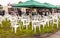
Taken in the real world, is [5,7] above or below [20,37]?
below

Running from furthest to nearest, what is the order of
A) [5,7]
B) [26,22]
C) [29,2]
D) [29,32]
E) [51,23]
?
[5,7] → [29,2] → [51,23] → [26,22] → [29,32]

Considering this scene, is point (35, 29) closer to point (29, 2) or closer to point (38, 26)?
point (38, 26)

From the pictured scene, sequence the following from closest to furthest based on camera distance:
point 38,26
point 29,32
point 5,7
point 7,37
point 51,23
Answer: point 7,37, point 29,32, point 38,26, point 51,23, point 5,7

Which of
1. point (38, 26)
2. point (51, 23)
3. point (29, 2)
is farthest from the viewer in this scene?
point (29, 2)

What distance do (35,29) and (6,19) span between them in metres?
7.43

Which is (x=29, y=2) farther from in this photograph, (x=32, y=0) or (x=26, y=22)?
(x=26, y=22)

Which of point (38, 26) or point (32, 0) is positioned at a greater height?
point (32, 0)

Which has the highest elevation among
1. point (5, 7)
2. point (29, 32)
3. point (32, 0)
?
point (32, 0)

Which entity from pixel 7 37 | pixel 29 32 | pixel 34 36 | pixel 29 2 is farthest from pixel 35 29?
pixel 29 2

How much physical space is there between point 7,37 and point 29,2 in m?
9.37

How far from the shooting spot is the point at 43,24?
1667 centimetres

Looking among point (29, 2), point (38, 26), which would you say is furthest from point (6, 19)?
point (38, 26)

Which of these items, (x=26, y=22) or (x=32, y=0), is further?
(x=32, y=0)

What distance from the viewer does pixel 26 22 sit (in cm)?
1730
